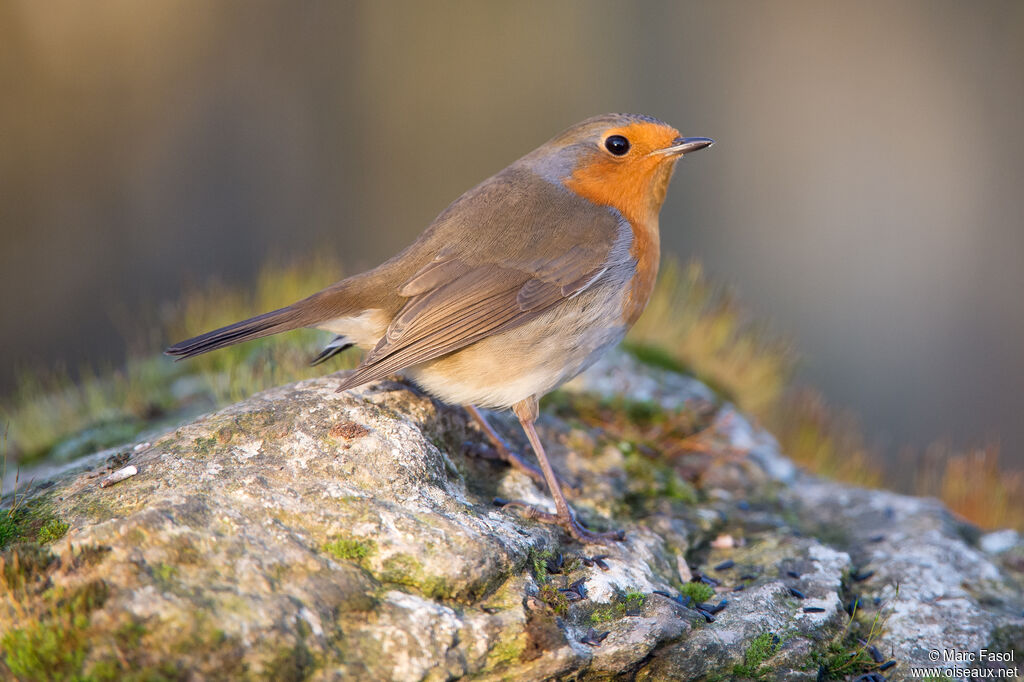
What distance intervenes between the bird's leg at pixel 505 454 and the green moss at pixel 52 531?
1.71m

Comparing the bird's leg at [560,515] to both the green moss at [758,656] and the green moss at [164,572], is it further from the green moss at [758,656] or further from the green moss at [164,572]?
the green moss at [164,572]

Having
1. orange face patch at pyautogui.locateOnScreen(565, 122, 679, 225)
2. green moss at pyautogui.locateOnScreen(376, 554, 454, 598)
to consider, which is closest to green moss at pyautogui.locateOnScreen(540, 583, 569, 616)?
green moss at pyautogui.locateOnScreen(376, 554, 454, 598)

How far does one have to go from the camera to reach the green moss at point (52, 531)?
2743 mm

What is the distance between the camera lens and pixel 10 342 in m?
10.8

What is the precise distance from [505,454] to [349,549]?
133 centimetres

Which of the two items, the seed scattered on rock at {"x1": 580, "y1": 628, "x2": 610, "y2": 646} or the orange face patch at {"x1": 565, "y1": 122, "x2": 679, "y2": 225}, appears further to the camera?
the orange face patch at {"x1": 565, "y1": 122, "x2": 679, "y2": 225}

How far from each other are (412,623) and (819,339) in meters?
10.3

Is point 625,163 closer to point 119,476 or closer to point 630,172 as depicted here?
point 630,172

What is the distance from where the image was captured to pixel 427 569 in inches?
109

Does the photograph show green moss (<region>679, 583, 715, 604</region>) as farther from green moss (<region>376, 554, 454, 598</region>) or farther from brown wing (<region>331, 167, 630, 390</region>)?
brown wing (<region>331, 167, 630, 390</region>)

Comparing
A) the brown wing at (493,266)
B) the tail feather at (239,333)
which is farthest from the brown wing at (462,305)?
the tail feather at (239,333)

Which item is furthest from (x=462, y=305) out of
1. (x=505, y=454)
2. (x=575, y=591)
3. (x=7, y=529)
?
(x=7, y=529)

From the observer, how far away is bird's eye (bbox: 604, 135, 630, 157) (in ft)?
14.1

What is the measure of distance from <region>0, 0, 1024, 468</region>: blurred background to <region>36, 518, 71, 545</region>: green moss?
26.6ft
